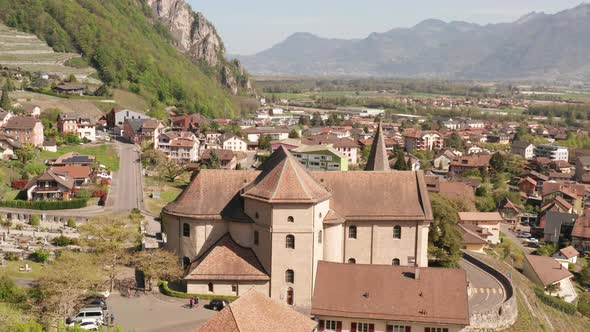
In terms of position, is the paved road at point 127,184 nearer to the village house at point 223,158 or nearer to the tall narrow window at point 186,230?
the village house at point 223,158

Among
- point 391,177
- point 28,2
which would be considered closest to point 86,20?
point 28,2

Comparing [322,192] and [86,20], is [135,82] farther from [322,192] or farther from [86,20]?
[322,192]

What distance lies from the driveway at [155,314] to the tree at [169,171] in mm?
54103

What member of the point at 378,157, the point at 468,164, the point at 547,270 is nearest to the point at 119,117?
the point at 468,164

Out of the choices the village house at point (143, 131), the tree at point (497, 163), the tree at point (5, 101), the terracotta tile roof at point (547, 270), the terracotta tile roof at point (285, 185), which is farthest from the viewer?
the tree at point (497, 163)

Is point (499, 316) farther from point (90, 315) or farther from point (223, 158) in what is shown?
point (223, 158)

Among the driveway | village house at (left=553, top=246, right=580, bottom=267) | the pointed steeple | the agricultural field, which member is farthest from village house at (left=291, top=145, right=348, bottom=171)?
the driveway

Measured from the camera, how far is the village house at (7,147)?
91.3 m

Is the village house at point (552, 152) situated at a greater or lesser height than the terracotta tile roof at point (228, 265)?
lesser

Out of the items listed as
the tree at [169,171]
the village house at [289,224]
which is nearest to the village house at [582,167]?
the tree at [169,171]

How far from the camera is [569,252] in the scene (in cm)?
9038

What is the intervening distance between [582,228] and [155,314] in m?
77.4

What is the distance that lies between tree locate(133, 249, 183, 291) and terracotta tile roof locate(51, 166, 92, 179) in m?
42.0

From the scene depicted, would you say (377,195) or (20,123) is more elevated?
(20,123)
